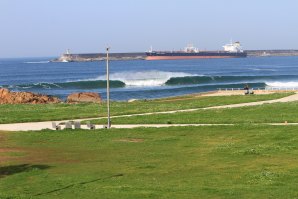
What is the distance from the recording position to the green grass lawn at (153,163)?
61.2 ft

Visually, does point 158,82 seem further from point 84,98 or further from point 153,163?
point 153,163

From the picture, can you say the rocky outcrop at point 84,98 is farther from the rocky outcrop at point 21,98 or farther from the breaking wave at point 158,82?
the breaking wave at point 158,82

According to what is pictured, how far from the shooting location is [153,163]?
2384 cm

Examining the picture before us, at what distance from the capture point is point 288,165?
22406mm

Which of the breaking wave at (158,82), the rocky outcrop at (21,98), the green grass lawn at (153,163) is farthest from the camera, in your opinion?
the breaking wave at (158,82)

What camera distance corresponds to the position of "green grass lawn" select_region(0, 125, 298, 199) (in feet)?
61.2

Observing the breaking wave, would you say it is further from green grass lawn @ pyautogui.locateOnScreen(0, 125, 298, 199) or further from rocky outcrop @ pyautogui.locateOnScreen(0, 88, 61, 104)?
green grass lawn @ pyautogui.locateOnScreen(0, 125, 298, 199)

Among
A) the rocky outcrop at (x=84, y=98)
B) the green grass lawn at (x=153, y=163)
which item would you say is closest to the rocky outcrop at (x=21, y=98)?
the rocky outcrop at (x=84, y=98)

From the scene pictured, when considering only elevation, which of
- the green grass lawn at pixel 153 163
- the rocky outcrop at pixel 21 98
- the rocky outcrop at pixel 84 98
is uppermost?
the green grass lawn at pixel 153 163

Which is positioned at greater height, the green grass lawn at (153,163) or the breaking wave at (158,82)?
the green grass lawn at (153,163)

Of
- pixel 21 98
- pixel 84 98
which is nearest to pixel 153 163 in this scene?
pixel 21 98

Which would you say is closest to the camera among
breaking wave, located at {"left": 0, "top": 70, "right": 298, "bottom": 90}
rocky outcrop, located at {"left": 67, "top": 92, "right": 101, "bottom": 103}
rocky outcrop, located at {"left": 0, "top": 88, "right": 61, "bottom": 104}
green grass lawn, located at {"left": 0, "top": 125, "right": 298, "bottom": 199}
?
green grass lawn, located at {"left": 0, "top": 125, "right": 298, "bottom": 199}

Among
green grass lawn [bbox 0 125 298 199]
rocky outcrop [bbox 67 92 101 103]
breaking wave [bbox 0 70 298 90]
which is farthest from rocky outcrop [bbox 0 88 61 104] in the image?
breaking wave [bbox 0 70 298 90]

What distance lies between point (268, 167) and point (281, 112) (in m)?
21.4
